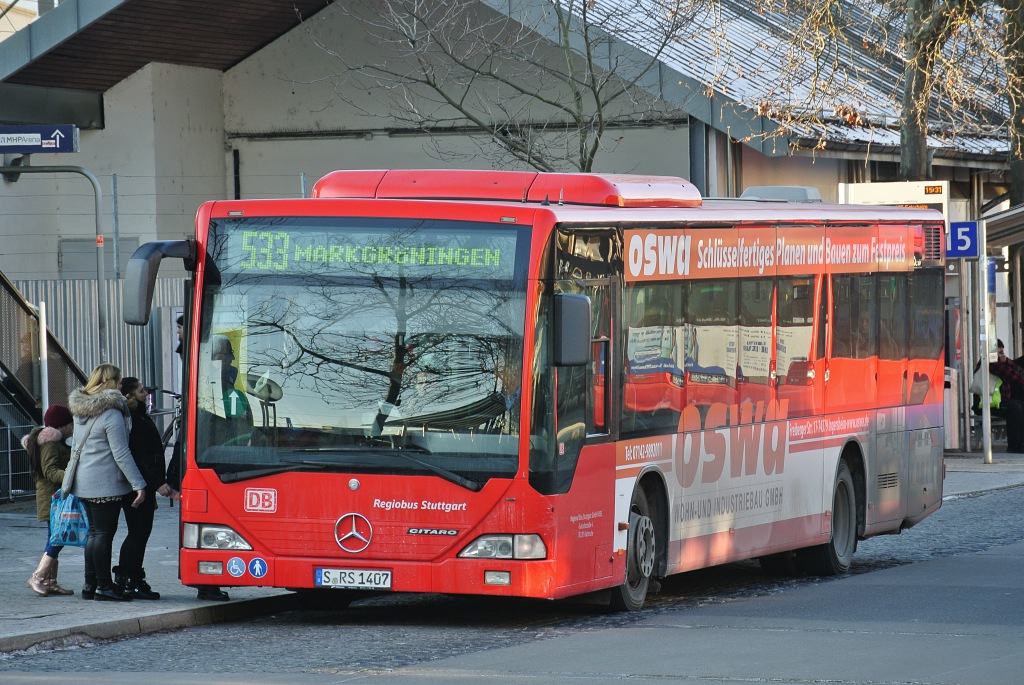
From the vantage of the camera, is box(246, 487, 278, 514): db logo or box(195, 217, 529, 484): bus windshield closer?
box(195, 217, 529, 484): bus windshield

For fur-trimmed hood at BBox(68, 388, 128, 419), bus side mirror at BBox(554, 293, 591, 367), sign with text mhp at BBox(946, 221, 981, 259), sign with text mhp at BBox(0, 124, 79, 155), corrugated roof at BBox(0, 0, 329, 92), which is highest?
corrugated roof at BBox(0, 0, 329, 92)

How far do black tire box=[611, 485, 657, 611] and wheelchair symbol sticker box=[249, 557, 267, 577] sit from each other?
2.21 m

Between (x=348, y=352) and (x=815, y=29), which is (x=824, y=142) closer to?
(x=815, y=29)

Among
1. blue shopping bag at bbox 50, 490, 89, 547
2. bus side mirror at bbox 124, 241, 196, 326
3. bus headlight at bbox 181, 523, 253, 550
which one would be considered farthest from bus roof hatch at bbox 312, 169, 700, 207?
blue shopping bag at bbox 50, 490, 89, 547

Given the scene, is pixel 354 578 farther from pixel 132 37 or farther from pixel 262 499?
pixel 132 37

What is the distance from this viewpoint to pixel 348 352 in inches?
423

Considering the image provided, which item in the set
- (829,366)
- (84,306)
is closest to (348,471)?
(829,366)

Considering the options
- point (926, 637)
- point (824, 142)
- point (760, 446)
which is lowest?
point (926, 637)

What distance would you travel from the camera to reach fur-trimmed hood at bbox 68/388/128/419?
1153cm

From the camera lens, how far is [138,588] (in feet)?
39.0

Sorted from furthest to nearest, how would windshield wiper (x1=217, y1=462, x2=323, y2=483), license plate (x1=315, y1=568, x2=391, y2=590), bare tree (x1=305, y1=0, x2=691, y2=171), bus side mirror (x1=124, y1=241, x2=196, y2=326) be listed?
1. bare tree (x1=305, y1=0, x2=691, y2=171)
2. windshield wiper (x1=217, y1=462, x2=323, y2=483)
3. license plate (x1=315, y1=568, x2=391, y2=590)
4. bus side mirror (x1=124, y1=241, x2=196, y2=326)

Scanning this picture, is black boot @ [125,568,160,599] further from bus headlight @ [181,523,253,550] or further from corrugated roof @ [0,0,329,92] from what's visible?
corrugated roof @ [0,0,329,92]

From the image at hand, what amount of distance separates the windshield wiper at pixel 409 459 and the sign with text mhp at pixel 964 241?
15.2 meters

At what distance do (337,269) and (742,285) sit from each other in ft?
11.2
